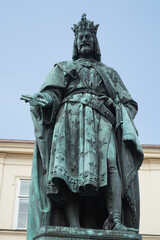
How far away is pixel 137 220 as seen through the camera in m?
6.27

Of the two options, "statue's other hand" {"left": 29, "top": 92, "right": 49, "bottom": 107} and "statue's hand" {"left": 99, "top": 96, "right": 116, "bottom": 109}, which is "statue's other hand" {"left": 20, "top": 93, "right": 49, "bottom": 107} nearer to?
"statue's other hand" {"left": 29, "top": 92, "right": 49, "bottom": 107}

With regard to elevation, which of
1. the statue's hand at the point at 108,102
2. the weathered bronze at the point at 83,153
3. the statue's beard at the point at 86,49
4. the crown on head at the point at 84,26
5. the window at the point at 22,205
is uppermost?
the window at the point at 22,205

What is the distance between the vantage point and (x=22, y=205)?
23.2 metres

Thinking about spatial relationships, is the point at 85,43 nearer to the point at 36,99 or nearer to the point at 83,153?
the point at 36,99

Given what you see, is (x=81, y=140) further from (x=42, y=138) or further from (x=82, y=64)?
(x=82, y=64)

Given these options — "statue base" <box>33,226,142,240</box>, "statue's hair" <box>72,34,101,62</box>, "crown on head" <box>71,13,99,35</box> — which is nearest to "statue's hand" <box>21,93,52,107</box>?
"statue's hair" <box>72,34,101,62</box>

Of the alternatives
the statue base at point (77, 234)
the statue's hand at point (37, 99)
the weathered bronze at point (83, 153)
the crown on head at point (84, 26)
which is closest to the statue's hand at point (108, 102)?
the weathered bronze at point (83, 153)

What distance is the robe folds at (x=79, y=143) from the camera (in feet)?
19.5

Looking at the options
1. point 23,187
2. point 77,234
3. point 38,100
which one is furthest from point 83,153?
point 23,187

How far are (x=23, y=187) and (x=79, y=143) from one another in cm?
1779

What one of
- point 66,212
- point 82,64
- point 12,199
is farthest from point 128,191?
point 12,199

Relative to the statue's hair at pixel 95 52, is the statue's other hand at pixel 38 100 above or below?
below

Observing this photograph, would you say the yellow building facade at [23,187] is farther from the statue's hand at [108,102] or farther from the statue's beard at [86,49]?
the statue's hand at [108,102]

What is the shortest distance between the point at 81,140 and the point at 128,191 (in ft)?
2.85
